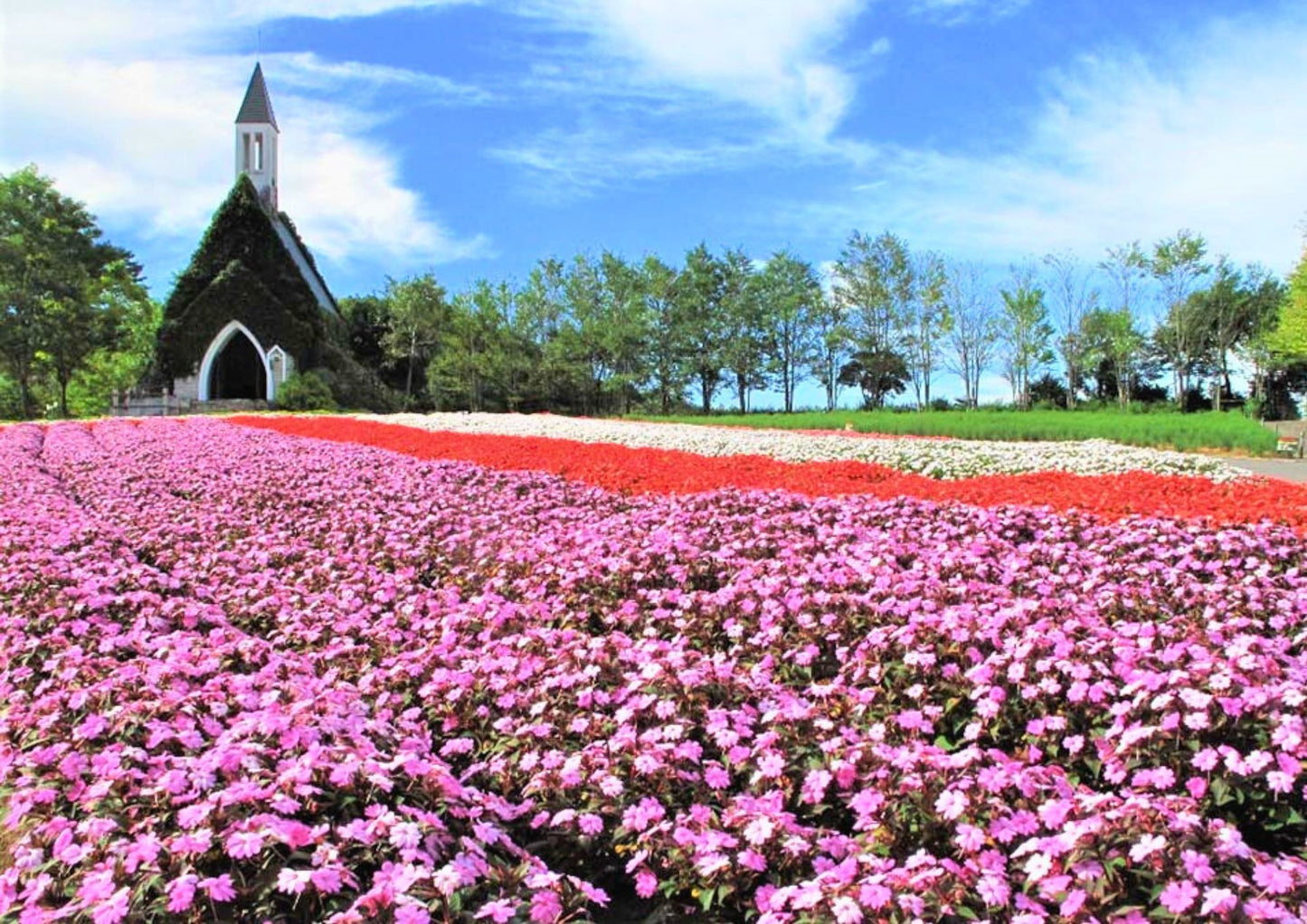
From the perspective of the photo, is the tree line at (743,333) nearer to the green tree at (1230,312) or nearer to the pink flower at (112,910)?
the green tree at (1230,312)

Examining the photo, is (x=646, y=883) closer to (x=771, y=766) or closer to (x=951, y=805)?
(x=771, y=766)

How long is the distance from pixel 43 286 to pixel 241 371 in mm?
8127

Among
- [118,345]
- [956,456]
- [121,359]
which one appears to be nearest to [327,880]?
[956,456]

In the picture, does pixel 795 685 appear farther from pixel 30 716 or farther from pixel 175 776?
pixel 30 716

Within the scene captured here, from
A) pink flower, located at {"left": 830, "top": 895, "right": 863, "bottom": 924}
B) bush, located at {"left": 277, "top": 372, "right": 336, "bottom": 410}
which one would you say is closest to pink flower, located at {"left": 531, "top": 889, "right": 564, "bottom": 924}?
pink flower, located at {"left": 830, "top": 895, "right": 863, "bottom": 924}

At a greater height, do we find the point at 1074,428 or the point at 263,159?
the point at 263,159

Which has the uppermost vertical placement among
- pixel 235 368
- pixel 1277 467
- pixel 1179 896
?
pixel 235 368

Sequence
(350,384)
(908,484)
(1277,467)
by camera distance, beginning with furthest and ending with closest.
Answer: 1. (350,384)
2. (1277,467)
3. (908,484)

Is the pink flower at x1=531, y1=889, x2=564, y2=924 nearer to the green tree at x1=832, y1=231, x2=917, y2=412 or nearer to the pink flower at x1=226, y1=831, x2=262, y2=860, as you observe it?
the pink flower at x1=226, y1=831, x2=262, y2=860

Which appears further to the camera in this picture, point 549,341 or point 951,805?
point 549,341

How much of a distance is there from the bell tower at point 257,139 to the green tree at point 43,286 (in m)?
7.30

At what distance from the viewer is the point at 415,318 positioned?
44.8 meters

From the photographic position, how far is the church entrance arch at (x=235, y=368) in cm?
3794

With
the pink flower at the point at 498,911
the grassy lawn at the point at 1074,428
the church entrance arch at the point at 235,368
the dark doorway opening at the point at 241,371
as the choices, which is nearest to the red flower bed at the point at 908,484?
the pink flower at the point at 498,911
